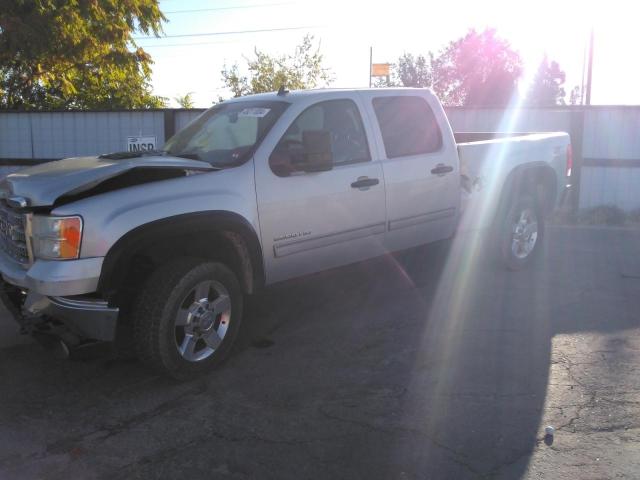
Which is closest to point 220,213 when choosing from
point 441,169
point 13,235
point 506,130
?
point 13,235

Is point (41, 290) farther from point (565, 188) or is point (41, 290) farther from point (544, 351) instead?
point (565, 188)

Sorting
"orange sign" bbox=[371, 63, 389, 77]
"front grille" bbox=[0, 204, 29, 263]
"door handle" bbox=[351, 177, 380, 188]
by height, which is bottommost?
"front grille" bbox=[0, 204, 29, 263]

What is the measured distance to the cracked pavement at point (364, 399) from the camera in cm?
338

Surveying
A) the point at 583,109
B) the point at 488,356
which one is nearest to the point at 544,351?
the point at 488,356

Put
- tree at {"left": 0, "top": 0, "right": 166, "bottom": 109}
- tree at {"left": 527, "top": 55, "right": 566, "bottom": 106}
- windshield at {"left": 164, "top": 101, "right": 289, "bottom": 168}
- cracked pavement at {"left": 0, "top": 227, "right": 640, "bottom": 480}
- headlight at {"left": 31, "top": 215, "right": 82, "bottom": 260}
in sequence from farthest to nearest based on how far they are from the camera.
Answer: tree at {"left": 527, "top": 55, "right": 566, "bottom": 106} < tree at {"left": 0, "top": 0, "right": 166, "bottom": 109} < windshield at {"left": 164, "top": 101, "right": 289, "bottom": 168} < headlight at {"left": 31, "top": 215, "right": 82, "bottom": 260} < cracked pavement at {"left": 0, "top": 227, "right": 640, "bottom": 480}

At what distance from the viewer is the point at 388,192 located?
217 inches

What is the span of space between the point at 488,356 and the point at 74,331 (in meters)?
2.85

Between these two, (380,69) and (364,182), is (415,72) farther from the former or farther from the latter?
(364,182)

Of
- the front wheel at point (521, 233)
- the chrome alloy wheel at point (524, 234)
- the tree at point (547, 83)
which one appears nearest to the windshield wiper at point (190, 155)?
the front wheel at point (521, 233)

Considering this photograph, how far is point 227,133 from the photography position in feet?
17.3

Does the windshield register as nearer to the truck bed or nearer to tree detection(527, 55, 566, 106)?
the truck bed

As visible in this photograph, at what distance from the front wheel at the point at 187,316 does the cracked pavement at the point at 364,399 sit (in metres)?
0.19

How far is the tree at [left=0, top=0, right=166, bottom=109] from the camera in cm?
1555

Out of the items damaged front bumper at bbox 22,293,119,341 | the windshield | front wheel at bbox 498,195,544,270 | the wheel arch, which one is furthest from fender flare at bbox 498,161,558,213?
damaged front bumper at bbox 22,293,119,341
